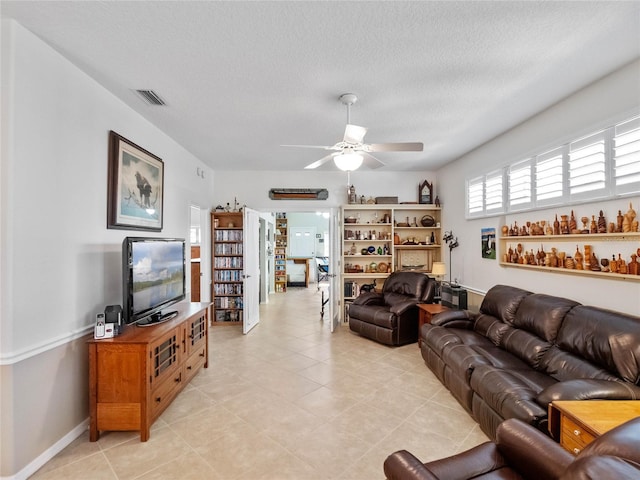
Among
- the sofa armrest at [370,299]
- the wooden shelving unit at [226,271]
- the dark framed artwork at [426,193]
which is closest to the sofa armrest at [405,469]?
the sofa armrest at [370,299]

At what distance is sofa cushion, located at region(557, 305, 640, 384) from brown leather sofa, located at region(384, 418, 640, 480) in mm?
1033

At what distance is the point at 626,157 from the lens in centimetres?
235

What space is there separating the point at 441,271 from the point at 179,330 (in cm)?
378

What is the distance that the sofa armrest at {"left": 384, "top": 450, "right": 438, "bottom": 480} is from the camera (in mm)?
1185

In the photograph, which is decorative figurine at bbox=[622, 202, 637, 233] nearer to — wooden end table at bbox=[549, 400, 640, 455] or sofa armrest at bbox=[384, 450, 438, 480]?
wooden end table at bbox=[549, 400, 640, 455]

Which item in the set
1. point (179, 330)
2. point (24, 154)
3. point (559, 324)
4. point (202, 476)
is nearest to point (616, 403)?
point (559, 324)

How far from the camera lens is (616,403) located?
168cm

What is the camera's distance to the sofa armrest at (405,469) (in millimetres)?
1185

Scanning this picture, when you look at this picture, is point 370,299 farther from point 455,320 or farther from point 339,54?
point 339,54

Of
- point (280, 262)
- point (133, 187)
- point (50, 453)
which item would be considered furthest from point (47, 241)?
point (280, 262)

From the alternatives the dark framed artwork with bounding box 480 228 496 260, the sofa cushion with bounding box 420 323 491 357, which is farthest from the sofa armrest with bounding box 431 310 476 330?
the dark framed artwork with bounding box 480 228 496 260

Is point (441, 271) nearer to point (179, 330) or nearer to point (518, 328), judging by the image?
point (518, 328)

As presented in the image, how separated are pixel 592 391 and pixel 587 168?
1.96 m

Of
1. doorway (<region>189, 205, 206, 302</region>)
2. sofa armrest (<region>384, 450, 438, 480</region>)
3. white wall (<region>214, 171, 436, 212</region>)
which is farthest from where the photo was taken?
white wall (<region>214, 171, 436, 212</region>)
